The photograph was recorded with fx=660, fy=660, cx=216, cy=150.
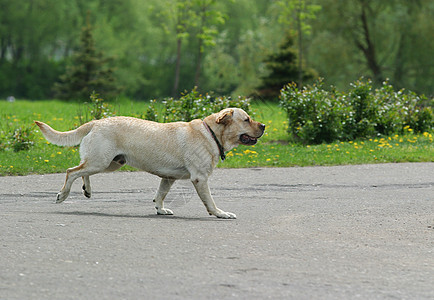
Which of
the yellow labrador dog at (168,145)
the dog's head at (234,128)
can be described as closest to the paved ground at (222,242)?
the yellow labrador dog at (168,145)

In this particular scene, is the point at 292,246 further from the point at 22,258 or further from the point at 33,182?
the point at 33,182

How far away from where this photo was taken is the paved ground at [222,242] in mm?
Result: 5059

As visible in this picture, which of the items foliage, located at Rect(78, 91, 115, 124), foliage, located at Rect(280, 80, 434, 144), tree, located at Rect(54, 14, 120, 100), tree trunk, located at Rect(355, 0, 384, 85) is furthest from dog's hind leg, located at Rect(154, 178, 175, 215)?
tree trunk, located at Rect(355, 0, 384, 85)

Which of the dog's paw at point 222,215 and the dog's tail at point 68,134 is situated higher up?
the dog's tail at point 68,134

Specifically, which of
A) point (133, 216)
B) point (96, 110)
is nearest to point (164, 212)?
point (133, 216)

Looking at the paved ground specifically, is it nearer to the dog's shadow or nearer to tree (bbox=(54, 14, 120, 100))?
the dog's shadow

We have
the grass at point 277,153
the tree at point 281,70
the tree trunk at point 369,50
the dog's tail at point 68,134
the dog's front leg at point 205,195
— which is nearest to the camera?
the dog's front leg at point 205,195

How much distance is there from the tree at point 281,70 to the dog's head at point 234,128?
81.6 ft

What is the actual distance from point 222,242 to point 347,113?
10704mm

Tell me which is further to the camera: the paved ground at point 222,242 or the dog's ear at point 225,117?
the dog's ear at point 225,117

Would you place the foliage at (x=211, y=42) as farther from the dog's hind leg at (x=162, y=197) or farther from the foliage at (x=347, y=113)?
the dog's hind leg at (x=162, y=197)

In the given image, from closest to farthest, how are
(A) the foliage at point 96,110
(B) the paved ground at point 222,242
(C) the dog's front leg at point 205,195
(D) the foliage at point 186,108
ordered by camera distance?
(B) the paved ground at point 222,242 < (C) the dog's front leg at point 205,195 < (A) the foliage at point 96,110 < (D) the foliage at point 186,108

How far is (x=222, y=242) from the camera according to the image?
21.5 ft

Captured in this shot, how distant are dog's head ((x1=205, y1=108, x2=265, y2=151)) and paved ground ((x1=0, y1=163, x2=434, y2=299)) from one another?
95 centimetres
